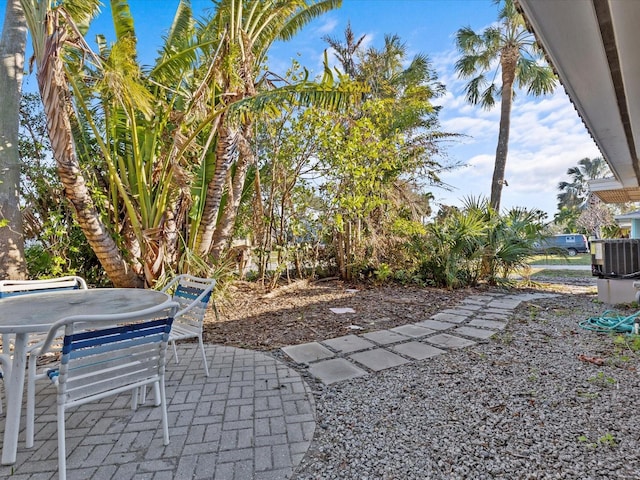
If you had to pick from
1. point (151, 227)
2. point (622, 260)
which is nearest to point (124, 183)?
point (151, 227)

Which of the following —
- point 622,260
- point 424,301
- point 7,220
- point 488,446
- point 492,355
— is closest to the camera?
point 488,446

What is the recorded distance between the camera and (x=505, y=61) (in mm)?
11383

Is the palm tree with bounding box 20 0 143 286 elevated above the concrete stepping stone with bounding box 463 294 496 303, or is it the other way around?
the palm tree with bounding box 20 0 143 286

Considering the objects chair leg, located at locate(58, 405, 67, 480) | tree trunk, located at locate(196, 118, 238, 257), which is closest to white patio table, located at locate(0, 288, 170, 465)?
chair leg, located at locate(58, 405, 67, 480)

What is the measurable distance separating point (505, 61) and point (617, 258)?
894 cm

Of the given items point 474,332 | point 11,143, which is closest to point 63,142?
point 11,143

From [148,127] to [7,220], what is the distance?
235 centimetres

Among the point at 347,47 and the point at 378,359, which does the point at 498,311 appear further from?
the point at 347,47

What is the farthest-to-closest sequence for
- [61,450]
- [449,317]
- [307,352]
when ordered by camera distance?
1. [449,317]
2. [307,352]
3. [61,450]

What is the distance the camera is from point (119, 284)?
15.9 feet

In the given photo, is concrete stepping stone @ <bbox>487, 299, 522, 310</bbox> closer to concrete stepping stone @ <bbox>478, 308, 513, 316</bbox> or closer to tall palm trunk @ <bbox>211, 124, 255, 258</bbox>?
concrete stepping stone @ <bbox>478, 308, 513, 316</bbox>

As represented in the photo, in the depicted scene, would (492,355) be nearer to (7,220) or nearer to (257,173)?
(257,173)

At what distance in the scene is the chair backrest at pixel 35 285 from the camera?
2.89 meters

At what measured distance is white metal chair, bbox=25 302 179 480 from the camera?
1.62 meters
